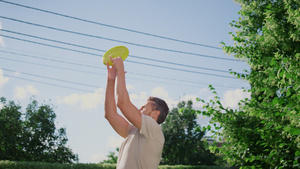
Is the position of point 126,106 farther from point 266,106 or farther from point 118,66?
point 266,106

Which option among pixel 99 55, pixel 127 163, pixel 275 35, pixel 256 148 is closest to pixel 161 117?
pixel 127 163

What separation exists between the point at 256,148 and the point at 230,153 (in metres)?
0.90

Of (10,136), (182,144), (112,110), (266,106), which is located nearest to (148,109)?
(112,110)

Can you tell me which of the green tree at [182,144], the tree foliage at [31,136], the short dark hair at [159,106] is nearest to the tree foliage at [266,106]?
the short dark hair at [159,106]

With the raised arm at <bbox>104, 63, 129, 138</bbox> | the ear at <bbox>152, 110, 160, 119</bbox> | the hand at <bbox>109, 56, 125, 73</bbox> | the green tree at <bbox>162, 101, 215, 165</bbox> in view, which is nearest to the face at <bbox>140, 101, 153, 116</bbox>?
the ear at <bbox>152, 110, 160, 119</bbox>

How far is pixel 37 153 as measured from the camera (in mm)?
22875

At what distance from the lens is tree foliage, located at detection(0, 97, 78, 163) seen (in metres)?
22.3

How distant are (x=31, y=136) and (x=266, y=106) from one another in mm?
20621

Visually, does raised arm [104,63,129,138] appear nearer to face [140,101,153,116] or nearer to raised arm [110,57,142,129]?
face [140,101,153,116]

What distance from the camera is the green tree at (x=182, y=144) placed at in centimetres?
3266

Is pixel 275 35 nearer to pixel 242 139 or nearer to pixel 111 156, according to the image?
pixel 242 139

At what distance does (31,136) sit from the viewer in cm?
2303

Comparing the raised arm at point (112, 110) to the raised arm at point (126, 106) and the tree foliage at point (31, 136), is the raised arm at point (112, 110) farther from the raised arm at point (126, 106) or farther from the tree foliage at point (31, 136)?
the tree foliage at point (31, 136)

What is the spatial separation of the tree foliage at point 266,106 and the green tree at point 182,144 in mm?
22545
